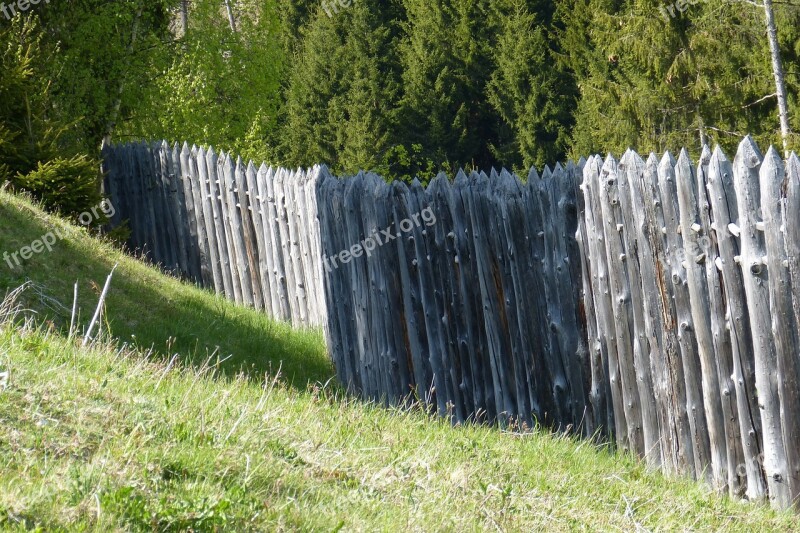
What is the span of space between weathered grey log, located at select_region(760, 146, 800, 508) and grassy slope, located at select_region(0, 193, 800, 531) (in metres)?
0.31

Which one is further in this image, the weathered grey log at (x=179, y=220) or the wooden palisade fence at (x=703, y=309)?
the weathered grey log at (x=179, y=220)

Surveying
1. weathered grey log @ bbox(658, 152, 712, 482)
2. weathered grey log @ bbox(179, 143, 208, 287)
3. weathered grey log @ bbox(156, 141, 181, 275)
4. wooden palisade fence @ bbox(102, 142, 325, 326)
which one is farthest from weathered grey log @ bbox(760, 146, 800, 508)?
weathered grey log @ bbox(156, 141, 181, 275)

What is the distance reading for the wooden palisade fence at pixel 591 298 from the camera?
4.61m

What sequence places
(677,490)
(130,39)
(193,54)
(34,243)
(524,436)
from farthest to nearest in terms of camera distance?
(193,54)
(130,39)
(34,243)
(524,436)
(677,490)

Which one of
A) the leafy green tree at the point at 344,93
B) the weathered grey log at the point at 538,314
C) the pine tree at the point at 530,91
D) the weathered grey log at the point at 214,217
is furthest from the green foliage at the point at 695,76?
the weathered grey log at the point at 538,314

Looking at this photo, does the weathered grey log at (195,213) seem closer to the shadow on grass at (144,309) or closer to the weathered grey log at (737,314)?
the shadow on grass at (144,309)

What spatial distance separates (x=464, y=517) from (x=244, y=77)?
16.9m

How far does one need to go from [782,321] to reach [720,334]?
0.40m

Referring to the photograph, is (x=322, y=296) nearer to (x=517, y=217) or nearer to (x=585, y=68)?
(x=517, y=217)

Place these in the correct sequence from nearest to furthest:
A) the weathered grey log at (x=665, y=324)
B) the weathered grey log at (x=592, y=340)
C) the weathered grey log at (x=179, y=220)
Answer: the weathered grey log at (x=665, y=324) → the weathered grey log at (x=592, y=340) → the weathered grey log at (x=179, y=220)

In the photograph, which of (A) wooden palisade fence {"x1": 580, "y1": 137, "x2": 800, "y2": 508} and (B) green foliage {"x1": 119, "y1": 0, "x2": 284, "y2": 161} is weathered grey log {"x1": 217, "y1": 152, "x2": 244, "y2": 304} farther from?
(B) green foliage {"x1": 119, "y1": 0, "x2": 284, "y2": 161}

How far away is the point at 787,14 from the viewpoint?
1903 centimetres

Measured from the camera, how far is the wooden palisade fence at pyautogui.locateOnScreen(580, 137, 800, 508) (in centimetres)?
452

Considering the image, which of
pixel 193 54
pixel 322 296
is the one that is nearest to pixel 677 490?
pixel 322 296
